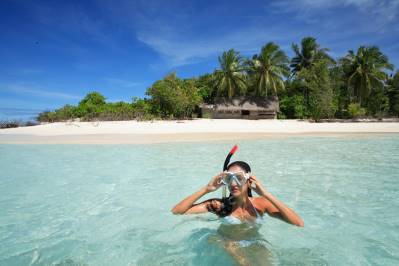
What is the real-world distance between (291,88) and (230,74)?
8.98 metres

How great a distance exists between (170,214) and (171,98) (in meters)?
26.2

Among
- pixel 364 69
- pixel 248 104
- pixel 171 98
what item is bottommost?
pixel 248 104

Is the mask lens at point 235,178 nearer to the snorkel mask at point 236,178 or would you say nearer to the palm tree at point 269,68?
the snorkel mask at point 236,178

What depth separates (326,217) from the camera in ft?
13.2

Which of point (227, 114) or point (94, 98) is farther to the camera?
point (94, 98)

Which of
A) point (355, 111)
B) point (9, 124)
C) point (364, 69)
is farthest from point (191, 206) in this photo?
point (364, 69)

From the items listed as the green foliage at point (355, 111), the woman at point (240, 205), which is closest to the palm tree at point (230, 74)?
the green foliage at point (355, 111)

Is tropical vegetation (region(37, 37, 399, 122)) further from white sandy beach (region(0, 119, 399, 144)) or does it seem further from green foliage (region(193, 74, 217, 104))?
white sandy beach (region(0, 119, 399, 144))

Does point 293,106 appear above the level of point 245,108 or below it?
above

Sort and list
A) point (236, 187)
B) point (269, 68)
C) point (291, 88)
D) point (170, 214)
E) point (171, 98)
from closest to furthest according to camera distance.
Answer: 1. point (236, 187)
2. point (170, 214)
3. point (171, 98)
4. point (269, 68)
5. point (291, 88)

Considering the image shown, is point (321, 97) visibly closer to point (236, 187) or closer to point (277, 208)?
point (277, 208)

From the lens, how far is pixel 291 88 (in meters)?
37.5

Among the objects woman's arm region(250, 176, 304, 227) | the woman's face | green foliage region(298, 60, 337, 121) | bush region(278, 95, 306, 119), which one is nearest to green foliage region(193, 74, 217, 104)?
bush region(278, 95, 306, 119)

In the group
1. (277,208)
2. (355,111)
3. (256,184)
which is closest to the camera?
(256,184)
